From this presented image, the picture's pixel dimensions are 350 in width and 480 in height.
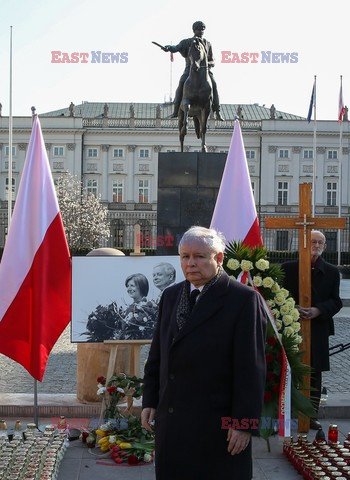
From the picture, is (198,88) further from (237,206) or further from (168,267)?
(168,267)

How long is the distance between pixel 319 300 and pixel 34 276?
2.38 m

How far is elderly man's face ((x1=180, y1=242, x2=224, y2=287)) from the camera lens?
2965 millimetres

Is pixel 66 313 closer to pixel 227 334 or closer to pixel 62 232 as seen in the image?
pixel 62 232

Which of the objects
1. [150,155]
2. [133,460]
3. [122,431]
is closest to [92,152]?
[150,155]

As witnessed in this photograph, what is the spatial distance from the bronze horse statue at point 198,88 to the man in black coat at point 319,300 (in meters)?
5.34

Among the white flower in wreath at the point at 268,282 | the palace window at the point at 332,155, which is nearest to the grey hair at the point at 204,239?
the white flower in wreath at the point at 268,282

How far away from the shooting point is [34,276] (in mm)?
5453

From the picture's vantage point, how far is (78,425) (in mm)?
5703

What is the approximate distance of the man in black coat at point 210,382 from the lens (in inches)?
113

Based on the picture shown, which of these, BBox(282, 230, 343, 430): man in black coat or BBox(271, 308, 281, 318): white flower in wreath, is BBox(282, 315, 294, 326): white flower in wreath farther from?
BBox(282, 230, 343, 430): man in black coat

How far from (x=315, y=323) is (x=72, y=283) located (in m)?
2.04

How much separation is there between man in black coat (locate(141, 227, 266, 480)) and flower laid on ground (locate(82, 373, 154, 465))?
6.05 feet

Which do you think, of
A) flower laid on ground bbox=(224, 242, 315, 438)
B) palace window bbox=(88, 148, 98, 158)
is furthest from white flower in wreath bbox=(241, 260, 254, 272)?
palace window bbox=(88, 148, 98, 158)

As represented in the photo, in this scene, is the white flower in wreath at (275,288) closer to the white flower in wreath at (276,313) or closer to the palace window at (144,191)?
the white flower in wreath at (276,313)
